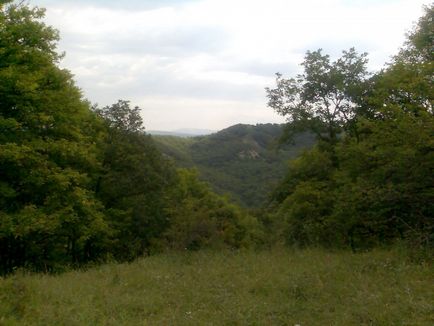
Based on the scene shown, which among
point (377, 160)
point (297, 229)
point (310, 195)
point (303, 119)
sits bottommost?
point (297, 229)

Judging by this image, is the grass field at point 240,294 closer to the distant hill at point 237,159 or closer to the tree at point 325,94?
the tree at point 325,94

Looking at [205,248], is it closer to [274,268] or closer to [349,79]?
[274,268]

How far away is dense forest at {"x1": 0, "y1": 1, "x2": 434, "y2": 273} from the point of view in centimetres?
1484

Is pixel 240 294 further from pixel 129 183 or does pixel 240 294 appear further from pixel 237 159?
pixel 237 159

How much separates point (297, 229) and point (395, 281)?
12675mm

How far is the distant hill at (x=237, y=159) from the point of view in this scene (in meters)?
104

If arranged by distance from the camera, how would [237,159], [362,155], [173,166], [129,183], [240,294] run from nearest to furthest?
[240,294] → [362,155] → [129,183] → [173,166] → [237,159]

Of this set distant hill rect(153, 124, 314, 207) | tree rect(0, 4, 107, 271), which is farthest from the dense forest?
distant hill rect(153, 124, 314, 207)

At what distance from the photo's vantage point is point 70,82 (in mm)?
22859

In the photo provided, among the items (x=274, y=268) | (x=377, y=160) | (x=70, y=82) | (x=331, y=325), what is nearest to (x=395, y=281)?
(x=331, y=325)

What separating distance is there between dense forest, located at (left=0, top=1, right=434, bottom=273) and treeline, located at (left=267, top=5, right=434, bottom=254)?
6 centimetres

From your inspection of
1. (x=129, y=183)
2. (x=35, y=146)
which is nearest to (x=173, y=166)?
(x=129, y=183)

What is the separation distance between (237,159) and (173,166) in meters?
111

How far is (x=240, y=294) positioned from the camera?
949cm
